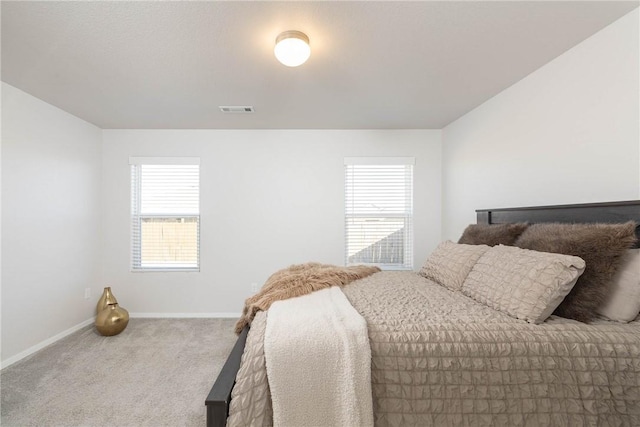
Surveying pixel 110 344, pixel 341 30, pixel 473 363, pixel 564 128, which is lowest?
pixel 110 344

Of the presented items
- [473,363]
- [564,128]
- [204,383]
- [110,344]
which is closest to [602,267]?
[473,363]

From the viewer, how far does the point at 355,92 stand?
2.50 metres

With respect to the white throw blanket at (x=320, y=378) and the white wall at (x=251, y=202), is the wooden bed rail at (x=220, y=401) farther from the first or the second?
the white wall at (x=251, y=202)

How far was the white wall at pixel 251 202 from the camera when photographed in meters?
3.54

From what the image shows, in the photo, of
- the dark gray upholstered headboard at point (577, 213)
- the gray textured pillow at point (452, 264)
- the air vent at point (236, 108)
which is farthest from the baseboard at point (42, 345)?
the dark gray upholstered headboard at point (577, 213)

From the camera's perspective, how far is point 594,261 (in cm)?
134

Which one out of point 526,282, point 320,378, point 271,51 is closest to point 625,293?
point 526,282

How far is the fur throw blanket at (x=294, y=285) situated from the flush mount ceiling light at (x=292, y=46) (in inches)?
56.3

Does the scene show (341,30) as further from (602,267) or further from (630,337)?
(630,337)

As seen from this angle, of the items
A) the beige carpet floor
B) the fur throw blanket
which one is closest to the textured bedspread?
the fur throw blanket

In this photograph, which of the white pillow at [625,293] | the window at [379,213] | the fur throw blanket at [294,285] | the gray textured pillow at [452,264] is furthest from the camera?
the window at [379,213]

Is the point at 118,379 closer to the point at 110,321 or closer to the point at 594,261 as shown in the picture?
the point at 110,321

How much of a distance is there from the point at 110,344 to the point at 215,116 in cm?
261

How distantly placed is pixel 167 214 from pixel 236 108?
173 cm
